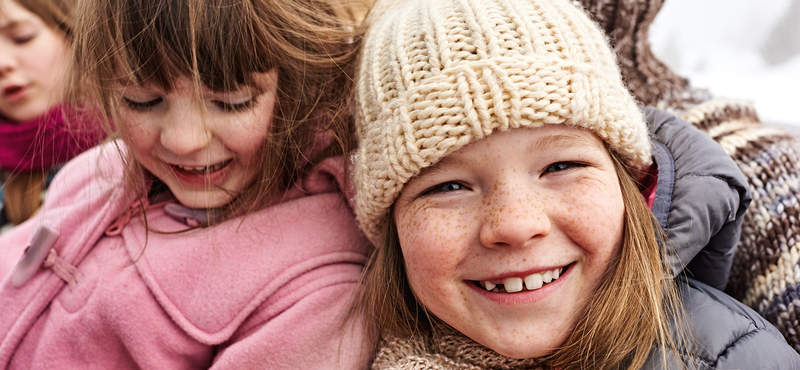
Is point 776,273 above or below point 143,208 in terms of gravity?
below

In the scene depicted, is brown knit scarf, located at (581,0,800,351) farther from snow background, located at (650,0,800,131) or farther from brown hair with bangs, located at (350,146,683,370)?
snow background, located at (650,0,800,131)

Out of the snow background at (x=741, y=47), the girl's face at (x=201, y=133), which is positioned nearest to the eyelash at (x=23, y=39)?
the girl's face at (x=201, y=133)

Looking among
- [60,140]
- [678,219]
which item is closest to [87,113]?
[60,140]

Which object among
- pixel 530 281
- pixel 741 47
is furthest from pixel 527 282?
pixel 741 47

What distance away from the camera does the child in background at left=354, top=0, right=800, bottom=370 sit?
1063mm

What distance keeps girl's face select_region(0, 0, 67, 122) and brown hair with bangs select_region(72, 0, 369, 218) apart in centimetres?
94

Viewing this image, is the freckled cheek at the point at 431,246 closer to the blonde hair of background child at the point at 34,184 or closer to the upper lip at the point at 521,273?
the upper lip at the point at 521,273

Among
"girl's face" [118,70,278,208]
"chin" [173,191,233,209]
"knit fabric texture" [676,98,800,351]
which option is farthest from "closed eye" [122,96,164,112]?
"knit fabric texture" [676,98,800,351]

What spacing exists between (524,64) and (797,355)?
775mm

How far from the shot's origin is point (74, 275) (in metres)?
1.49

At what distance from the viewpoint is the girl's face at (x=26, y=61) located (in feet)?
7.07

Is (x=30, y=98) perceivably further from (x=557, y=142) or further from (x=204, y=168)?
(x=557, y=142)

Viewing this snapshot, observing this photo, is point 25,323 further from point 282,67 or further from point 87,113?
point 282,67

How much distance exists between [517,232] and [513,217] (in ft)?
0.09
